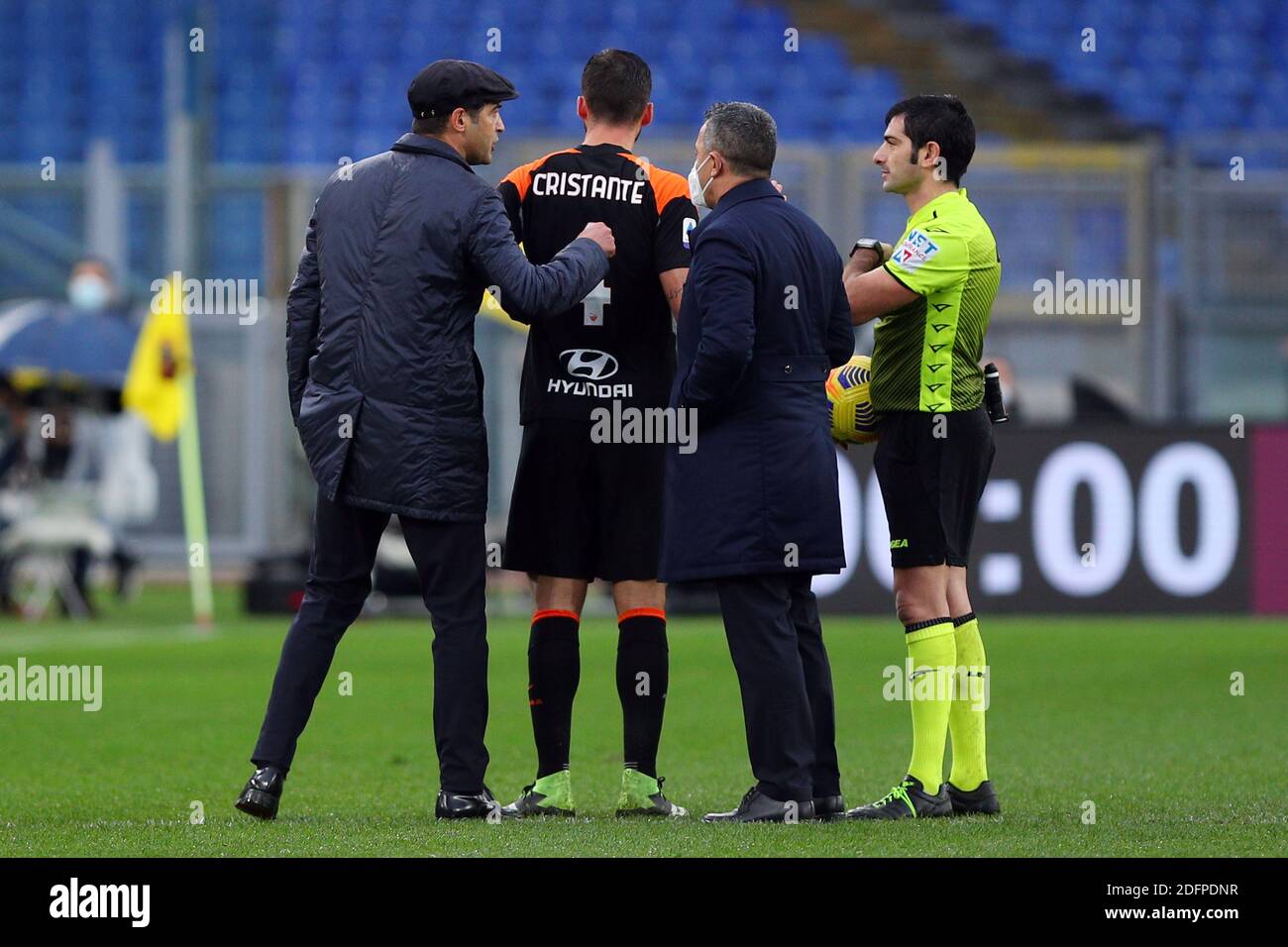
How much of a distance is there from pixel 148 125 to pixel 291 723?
653 inches

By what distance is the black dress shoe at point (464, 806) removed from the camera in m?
5.55

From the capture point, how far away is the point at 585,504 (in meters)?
5.91

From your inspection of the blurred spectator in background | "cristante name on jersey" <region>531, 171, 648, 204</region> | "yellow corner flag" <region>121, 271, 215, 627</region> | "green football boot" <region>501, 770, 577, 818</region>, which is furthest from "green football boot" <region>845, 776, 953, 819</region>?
the blurred spectator in background

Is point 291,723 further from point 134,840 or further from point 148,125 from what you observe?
point 148,125

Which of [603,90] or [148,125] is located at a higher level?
[148,125]

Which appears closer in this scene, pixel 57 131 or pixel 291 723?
pixel 291 723

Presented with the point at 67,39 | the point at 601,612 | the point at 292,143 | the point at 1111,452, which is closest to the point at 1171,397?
the point at 1111,452

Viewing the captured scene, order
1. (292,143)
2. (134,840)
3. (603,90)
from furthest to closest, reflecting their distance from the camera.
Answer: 1. (292,143)
2. (603,90)
3. (134,840)

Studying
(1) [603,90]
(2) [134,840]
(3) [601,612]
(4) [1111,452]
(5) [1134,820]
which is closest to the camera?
(2) [134,840]

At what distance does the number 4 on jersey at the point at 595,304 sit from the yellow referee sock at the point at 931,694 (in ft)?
4.19

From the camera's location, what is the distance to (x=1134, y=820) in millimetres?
5527

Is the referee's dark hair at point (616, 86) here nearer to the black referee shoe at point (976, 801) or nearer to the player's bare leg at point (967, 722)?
the player's bare leg at point (967, 722)

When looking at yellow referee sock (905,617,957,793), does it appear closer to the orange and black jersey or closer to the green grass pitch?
the green grass pitch

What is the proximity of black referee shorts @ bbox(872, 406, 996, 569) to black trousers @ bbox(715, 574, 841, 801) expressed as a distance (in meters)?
0.42
